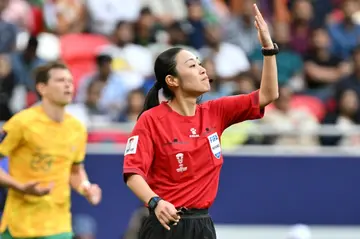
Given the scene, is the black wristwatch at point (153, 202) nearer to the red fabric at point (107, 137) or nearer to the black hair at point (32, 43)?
the red fabric at point (107, 137)

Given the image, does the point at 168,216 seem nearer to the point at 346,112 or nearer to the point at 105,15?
the point at 346,112

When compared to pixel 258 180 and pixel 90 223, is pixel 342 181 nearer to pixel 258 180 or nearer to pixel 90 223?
pixel 258 180

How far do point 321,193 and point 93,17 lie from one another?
481 cm

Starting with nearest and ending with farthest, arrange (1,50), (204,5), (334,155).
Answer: (334,155)
(1,50)
(204,5)

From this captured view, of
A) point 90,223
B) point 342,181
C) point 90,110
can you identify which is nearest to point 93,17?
point 90,110

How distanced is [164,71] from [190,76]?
→ 211 mm

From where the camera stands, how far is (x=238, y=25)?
53.9 feet

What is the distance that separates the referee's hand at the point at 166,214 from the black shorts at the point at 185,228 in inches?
20.0

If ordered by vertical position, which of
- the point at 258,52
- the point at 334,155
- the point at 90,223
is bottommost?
the point at 90,223

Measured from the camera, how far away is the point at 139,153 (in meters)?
7.11

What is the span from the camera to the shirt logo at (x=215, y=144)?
24.2 feet

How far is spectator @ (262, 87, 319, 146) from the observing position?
13000 millimetres

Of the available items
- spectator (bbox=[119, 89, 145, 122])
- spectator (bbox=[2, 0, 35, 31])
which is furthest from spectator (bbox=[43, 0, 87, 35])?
spectator (bbox=[119, 89, 145, 122])

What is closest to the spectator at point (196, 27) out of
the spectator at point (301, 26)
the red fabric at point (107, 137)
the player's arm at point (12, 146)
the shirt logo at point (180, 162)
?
the spectator at point (301, 26)
